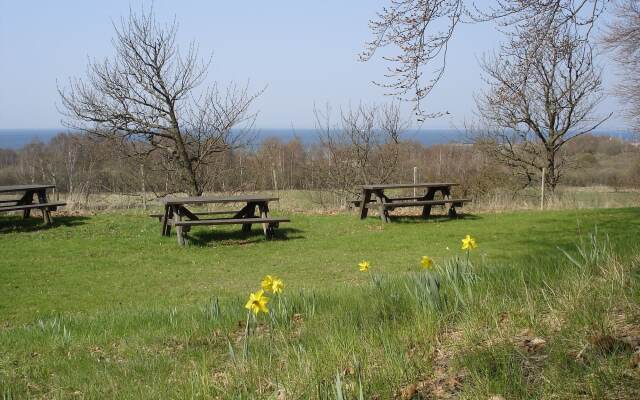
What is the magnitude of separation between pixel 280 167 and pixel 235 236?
15759mm

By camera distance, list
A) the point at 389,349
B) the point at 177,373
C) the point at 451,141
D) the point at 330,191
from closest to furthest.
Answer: the point at 389,349, the point at 177,373, the point at 330,191, the point at 451,141

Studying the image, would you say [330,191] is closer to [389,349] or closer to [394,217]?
[394,217]

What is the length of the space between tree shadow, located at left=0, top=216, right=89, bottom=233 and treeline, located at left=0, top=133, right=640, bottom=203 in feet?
18.5

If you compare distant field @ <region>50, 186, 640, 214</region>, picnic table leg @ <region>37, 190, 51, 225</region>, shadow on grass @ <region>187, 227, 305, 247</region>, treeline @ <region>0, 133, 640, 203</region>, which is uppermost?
treeline @ <region>0, 133, 640, 203</region>

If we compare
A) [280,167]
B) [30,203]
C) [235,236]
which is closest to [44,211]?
[30,203]

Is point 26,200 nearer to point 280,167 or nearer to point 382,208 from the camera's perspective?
point 382,208

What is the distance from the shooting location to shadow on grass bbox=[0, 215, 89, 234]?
12602 millimetres

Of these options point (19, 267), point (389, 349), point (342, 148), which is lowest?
point (19, 267)

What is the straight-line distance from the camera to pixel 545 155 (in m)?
24.3

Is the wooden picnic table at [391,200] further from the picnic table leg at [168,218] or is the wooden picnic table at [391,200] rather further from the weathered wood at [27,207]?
the weathered wood at [27,207]

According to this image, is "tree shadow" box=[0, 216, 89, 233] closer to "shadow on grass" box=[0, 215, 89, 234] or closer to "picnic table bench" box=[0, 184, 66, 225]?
"shadow on grass" box=[0, 215, 89, 234]

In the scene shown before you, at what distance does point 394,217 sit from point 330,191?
9.28 metres

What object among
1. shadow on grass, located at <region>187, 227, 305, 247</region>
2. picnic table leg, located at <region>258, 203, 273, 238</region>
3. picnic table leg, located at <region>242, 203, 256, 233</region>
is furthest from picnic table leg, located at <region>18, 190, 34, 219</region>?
picnic table leg, located at <region>258, 203, 273, 238</region>

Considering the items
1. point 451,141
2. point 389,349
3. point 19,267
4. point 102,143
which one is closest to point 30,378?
point 389,349
